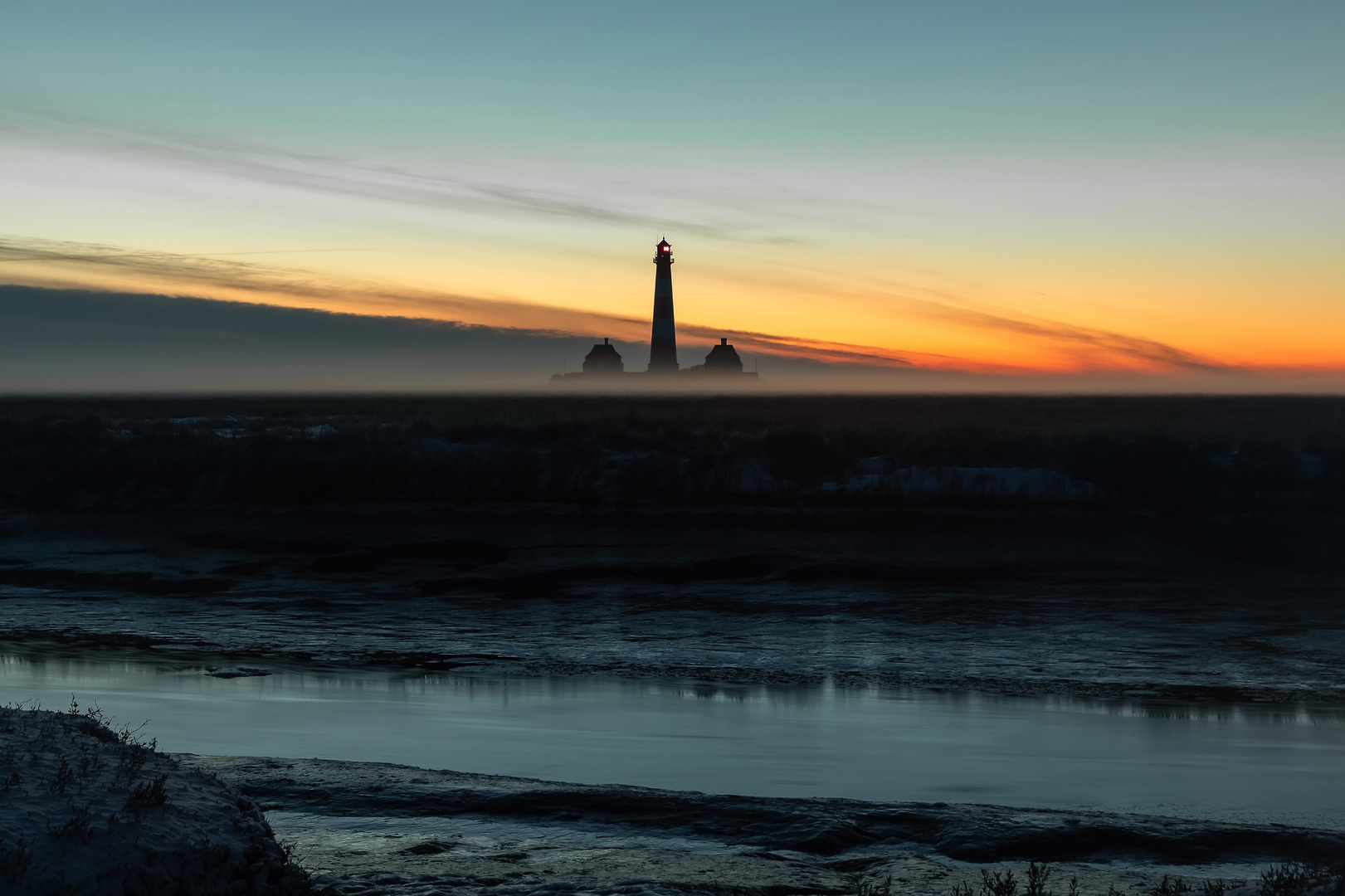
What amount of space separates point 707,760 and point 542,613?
26.1 feet

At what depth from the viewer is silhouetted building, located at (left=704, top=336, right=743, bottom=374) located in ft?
368

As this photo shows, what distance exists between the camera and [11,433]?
3403cm

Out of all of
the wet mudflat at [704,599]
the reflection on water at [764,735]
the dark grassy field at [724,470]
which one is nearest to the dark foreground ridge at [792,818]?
the reflection on water at [764,735]

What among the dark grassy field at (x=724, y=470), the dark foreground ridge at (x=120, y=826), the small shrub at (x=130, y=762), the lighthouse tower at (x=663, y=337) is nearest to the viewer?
the dark foreground ridge at (x=120, y=826)

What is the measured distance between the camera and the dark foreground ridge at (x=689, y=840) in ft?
21.9

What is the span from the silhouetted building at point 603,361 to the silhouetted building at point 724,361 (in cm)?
1008

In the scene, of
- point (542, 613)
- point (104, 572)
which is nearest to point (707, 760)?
point (542, 613)

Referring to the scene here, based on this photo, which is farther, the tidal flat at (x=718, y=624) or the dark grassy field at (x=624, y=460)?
the dark grassy field at (x=624, y=460)

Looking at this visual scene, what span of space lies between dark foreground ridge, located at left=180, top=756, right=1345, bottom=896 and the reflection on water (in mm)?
691

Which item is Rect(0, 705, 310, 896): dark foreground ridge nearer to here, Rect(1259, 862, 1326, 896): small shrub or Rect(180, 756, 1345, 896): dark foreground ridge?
Rect(180, 756, 1345, 896): dark foreground ridge

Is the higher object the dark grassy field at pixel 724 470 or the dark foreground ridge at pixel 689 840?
the dark grassy field at pixel 724 470

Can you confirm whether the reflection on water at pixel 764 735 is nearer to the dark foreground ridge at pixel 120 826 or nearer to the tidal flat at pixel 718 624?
the tidal flat at pixel 718 624

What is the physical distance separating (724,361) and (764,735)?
10472 cm

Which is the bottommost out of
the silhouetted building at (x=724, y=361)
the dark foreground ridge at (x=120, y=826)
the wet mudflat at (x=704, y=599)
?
the wet mudflat at (x=704, y=599)
